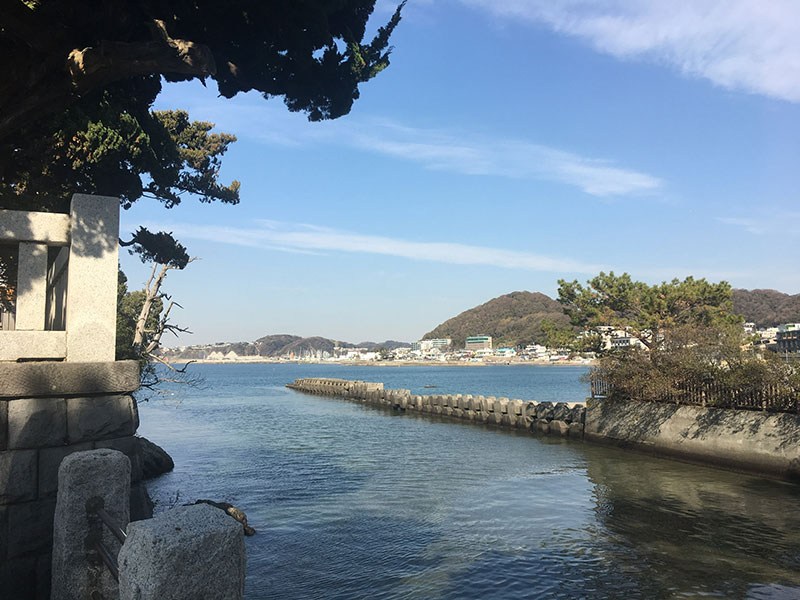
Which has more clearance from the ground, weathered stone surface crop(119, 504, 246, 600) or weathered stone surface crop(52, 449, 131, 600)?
weathered stone surface crop(119, 504, 246, 600)

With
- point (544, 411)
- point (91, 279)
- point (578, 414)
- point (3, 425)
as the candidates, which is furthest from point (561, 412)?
point (3, 425)

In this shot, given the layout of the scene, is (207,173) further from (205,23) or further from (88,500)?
(88,500)

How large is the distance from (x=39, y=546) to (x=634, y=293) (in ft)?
86.2

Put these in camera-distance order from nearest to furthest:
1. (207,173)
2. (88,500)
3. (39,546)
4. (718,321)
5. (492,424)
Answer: (88,500)
(39,546)
(207,173)
(718,321)
(492,424)

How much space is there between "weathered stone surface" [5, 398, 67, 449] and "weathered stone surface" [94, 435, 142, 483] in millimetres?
530

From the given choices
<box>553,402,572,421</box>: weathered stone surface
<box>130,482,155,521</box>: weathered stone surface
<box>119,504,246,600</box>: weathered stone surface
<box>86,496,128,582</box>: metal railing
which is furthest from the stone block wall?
<box>553,402,572,421</box>: weathered stone surface

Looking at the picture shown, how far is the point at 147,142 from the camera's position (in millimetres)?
15906

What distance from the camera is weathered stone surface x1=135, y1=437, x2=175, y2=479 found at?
18.6m

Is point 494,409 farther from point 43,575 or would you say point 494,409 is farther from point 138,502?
point 43,575

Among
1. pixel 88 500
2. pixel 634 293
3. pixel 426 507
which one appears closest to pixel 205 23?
pixel 88 500

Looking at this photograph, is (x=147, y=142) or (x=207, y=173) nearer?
(x=147, y=142)

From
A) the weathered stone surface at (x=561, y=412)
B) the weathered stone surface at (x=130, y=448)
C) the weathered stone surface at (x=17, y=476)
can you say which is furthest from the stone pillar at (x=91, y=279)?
the weathered stone surface at (x=561, y=412)

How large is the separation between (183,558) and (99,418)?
5190mm

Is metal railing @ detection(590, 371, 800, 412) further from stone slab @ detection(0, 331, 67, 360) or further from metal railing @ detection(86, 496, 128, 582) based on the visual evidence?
stone slab @ detection(0, 331, 67, 360)
